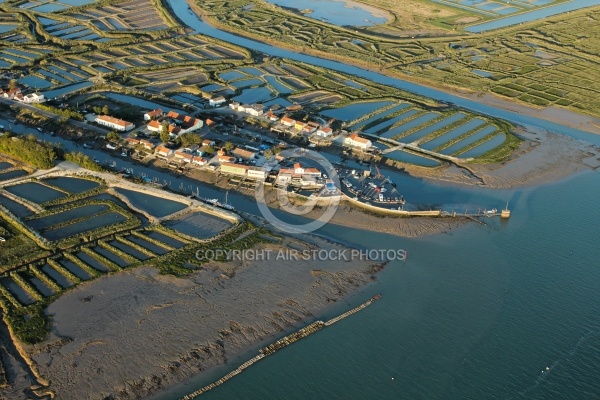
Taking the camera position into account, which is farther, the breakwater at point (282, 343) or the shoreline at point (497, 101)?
A: the shoreline at point (497, 101)

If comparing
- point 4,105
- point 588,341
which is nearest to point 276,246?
point 588,341

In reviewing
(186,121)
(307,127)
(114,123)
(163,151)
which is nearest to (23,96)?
(114,123)

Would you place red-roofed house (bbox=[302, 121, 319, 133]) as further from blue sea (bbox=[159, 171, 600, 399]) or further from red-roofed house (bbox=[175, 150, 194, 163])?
blue sea (bbox=[159, 171, 600, 399])

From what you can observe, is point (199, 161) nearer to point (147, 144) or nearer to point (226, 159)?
point (226, 159)

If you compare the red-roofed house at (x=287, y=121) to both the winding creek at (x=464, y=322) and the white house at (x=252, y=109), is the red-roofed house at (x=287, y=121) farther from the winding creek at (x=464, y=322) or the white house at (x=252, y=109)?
the winding creek at (x=464, y=322)

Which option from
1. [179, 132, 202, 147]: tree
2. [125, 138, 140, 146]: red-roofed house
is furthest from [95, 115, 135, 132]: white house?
[179, 132, 202, 147]: tree

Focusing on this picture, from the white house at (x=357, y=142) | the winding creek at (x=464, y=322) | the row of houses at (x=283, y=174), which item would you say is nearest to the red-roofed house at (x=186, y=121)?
the row of houses at (x=283, y=174)
